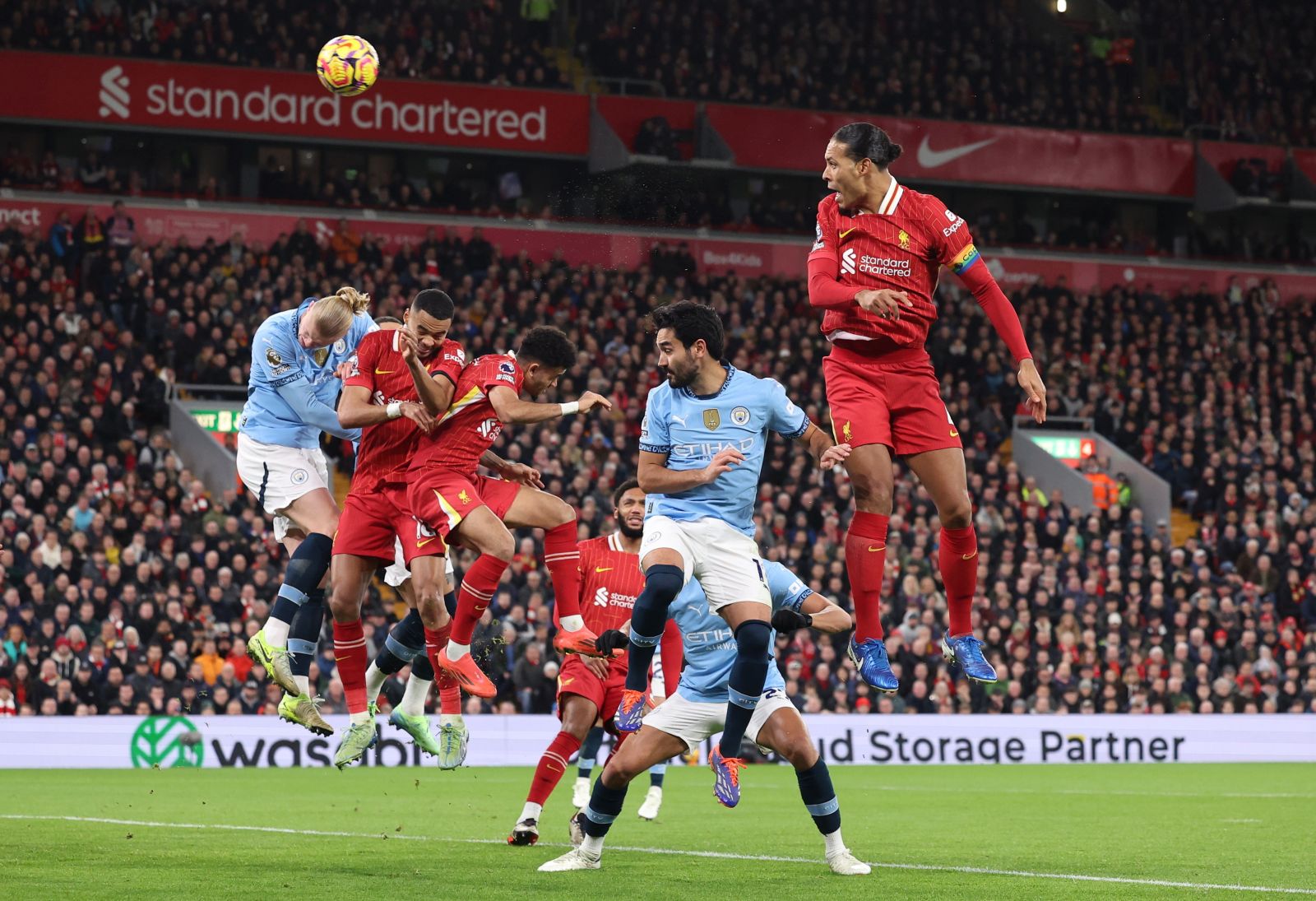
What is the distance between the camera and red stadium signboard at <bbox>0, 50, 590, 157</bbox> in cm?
3158

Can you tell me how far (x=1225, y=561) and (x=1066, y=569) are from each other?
3674mm

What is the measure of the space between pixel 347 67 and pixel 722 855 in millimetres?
5972

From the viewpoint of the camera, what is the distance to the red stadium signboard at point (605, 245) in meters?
32.0

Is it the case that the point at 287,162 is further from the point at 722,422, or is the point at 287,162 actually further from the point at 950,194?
the point at 722,422

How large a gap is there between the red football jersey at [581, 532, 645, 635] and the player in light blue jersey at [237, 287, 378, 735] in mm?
2153

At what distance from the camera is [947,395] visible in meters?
32.2

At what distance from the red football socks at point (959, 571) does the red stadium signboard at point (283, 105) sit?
969 inches

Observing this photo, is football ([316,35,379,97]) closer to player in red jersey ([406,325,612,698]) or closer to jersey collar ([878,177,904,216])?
player in red jersey ([406,325,612,698])

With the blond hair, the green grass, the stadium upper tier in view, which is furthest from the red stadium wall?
the blond hair

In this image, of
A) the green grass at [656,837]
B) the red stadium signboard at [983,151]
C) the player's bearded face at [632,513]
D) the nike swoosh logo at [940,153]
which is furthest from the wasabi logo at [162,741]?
the nike swoosh logo at [940,153]

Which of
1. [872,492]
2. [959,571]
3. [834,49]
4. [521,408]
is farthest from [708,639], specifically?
[834,49]

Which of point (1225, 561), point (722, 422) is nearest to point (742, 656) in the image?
point (722, 422)

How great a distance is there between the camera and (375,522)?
466 inches

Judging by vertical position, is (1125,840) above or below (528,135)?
below
